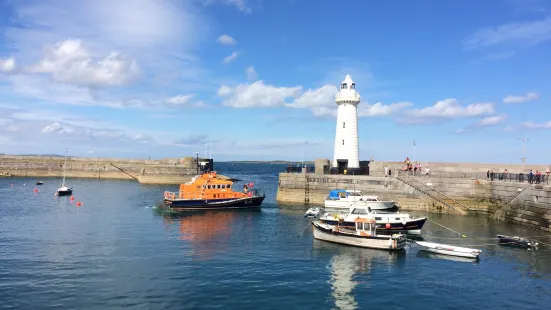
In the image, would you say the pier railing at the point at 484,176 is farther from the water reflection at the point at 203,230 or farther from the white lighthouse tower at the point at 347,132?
the water reflection at the point at 203,230

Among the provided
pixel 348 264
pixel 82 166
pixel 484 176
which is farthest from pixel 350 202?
pixel 82 166

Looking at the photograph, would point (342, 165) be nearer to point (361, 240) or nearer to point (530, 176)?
point (530, 176)

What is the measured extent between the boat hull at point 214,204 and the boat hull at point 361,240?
1720 cm

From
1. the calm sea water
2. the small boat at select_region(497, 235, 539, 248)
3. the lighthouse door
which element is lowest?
the calm sea water

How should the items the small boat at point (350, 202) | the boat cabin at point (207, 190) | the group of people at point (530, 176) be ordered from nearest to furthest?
1. the group of people at point (530, 176)
2. the small boat at point (350, 202)
3. the boat cabin at point (207, 190)

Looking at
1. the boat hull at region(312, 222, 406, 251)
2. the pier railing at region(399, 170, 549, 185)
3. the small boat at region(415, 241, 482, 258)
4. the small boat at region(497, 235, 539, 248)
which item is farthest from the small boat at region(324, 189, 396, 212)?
the small boat at region(415, 241, 482, 258)

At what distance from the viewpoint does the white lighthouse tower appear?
4828cm

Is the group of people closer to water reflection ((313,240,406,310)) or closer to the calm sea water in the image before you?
the calm sea water

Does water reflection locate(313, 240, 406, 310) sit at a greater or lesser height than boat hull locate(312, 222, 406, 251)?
lesser

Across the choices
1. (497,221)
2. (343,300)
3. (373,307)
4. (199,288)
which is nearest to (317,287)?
(343,300)

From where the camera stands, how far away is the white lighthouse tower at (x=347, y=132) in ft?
158

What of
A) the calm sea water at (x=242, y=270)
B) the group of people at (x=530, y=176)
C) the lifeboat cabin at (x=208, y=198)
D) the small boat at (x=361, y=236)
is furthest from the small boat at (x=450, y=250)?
the lifeboat cabin at (x=208, y=198)

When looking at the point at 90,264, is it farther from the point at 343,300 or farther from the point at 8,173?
the point at 8,173

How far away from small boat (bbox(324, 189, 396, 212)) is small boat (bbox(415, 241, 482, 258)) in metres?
14.4
